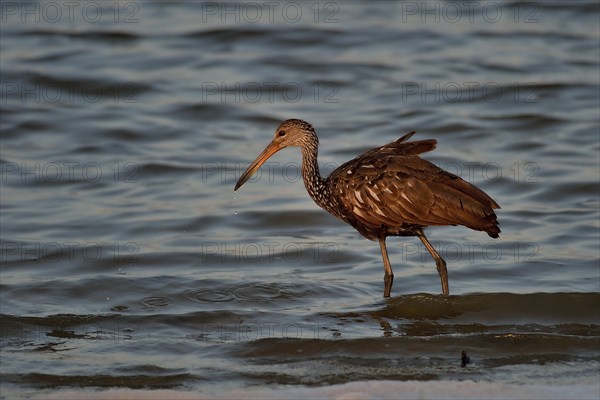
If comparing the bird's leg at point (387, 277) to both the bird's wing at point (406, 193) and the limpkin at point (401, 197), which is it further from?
the bird's wing at point (406, 193)

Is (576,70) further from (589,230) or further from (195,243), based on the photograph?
(195,243)

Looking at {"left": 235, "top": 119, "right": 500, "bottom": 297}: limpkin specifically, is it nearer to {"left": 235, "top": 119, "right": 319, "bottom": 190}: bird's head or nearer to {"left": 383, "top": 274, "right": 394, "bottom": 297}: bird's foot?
{"left": 383, "top": 274, "right": 394, "bottom": 297}: bird's foot

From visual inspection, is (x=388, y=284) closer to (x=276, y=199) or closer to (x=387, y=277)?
(x=387, y=277)

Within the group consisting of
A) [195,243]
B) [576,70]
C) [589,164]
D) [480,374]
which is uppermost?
[576,70]

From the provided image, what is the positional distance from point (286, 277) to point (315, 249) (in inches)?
39.5

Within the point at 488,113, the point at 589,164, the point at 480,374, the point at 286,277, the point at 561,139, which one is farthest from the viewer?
the point at 488,113

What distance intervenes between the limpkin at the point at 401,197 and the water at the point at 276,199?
67cm

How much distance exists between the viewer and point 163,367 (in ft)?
25.7

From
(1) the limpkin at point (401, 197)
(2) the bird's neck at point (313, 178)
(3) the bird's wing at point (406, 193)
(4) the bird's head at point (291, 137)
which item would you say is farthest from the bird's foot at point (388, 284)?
(4) the bird's head at point (291, 137)

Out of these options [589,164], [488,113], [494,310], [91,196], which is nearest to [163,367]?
[494,310]

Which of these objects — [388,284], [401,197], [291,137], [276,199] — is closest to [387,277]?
[388,284]

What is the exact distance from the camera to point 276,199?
12.8 meters

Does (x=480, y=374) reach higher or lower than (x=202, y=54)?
lower

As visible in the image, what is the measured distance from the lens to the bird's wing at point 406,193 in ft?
29.8
